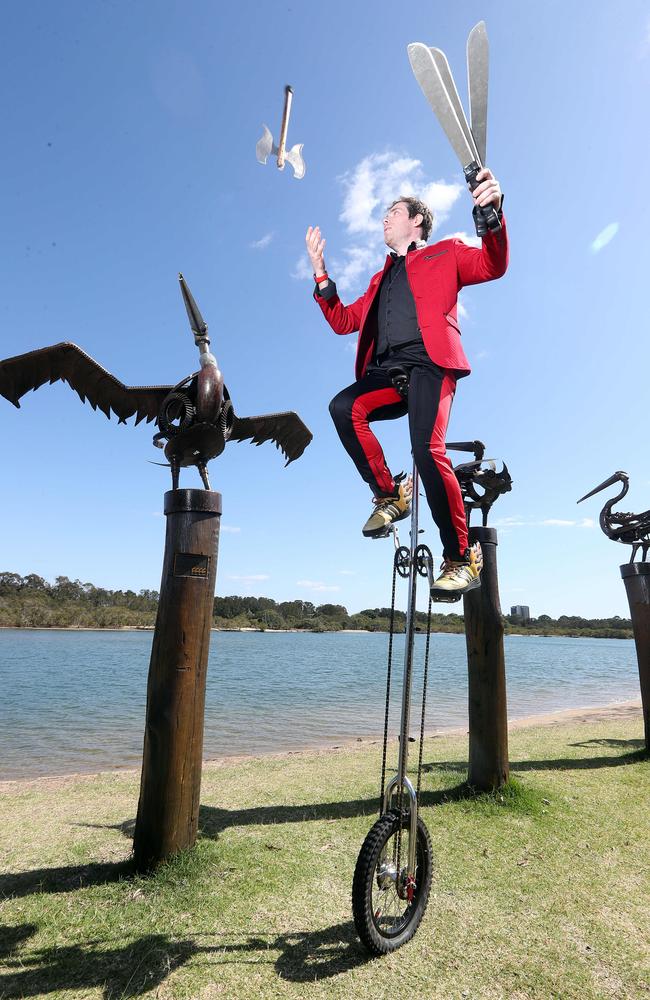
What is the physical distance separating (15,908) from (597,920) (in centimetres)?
350

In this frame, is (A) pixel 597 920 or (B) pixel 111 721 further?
(B) pixel 111 721

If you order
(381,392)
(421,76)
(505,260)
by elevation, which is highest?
(421,76)

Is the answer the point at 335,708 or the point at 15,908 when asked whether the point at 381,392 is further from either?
the point at 335,708

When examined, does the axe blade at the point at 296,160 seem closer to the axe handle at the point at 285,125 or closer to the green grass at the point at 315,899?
the axe handle at the point at 285,125

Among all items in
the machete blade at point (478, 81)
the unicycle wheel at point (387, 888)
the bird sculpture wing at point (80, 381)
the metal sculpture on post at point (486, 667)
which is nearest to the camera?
the machete blade at point (478, 81)

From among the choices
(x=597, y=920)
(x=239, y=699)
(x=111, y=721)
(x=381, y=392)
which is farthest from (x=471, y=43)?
(x=239, y=699)

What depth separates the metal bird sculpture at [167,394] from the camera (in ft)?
13.3

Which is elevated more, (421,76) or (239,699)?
(421,76)

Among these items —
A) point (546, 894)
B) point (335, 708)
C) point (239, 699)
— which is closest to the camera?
point (546, 894)

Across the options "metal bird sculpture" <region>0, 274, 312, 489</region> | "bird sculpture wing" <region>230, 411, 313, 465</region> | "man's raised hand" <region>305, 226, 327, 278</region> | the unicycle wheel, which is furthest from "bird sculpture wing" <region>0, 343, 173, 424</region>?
the unicycle wheel

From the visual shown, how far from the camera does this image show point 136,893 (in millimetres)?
3471

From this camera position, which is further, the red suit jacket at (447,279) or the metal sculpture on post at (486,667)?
the metal sculpture on post at (486,667)

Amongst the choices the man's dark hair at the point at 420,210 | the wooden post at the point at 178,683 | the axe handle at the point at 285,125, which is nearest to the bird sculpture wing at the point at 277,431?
the wooden post at the point at 178,683

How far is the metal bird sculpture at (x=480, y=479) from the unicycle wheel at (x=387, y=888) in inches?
92.2
